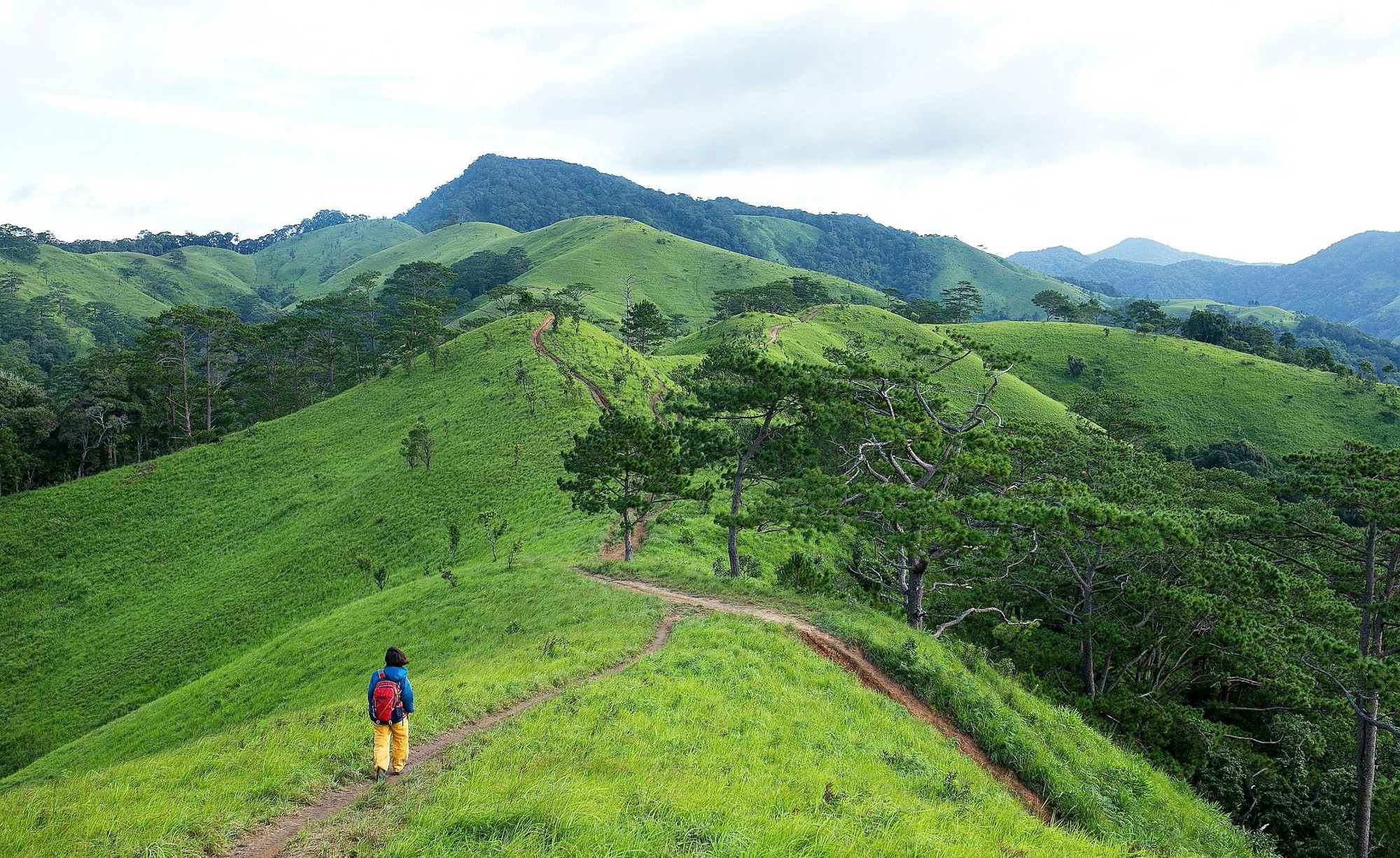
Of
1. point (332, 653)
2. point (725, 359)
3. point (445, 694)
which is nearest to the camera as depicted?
point (445, 694)

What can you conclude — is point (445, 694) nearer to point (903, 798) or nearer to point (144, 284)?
point (903, 798)

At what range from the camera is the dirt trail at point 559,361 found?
177ft

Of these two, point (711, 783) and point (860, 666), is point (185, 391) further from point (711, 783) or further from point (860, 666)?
point (711, 783)

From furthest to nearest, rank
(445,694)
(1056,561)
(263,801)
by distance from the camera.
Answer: (1056,561) → (445,694) → (263,801)

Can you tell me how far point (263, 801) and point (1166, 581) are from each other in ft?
91.1

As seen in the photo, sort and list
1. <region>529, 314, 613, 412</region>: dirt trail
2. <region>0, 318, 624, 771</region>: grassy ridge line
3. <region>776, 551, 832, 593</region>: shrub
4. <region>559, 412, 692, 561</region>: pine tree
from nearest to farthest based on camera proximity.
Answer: <region>776, 551, 832, 593</region>: shrub < <region>559, 412, 692, 561</region>: pine tree < <region>0, 318, 624, 771</region>: grassy ridge line < <region>529, 314, 613, 412</region>: dirt trail

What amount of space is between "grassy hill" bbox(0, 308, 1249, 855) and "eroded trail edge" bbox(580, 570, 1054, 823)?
0.37 metres

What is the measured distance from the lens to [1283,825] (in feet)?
68.2

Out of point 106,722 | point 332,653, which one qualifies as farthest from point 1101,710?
point 106,722

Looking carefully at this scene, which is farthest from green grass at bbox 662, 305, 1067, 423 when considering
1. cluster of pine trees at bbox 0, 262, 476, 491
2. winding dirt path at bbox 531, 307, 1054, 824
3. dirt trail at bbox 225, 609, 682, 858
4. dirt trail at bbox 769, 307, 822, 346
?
dirt trail at bbox 225, 609, 682, 858

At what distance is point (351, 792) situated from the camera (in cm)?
928

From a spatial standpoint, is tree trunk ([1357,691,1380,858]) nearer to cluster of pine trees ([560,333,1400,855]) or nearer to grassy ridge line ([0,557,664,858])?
cluster of pine trees ([560,333,1400,855])

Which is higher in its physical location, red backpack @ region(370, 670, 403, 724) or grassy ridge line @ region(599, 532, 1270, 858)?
red backpack @ region(370, 670, 403, 724)

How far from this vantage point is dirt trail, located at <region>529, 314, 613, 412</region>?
2119 inches
